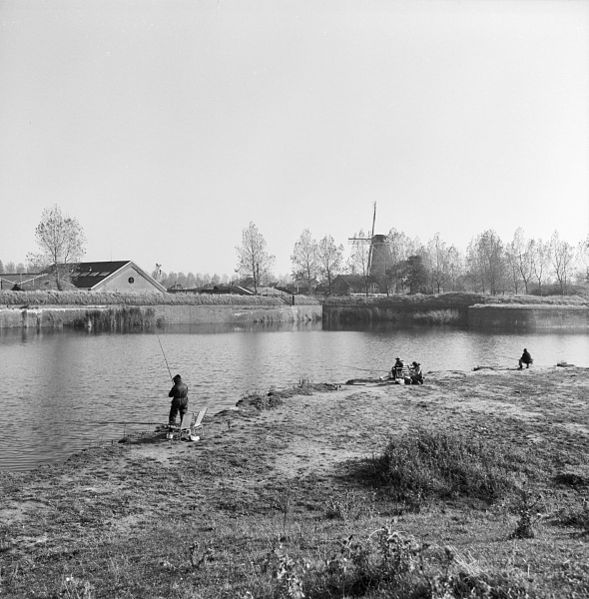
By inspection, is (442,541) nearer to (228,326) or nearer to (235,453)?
(235,453)

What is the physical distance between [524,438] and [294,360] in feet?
68.2

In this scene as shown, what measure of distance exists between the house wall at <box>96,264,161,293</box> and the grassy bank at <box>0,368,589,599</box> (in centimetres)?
6003

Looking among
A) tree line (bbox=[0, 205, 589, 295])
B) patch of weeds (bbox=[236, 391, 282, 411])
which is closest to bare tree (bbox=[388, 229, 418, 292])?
tree line (bbox=[0, 205, 589, 295])

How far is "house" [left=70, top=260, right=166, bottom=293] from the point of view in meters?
73.6

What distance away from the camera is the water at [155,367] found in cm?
1667

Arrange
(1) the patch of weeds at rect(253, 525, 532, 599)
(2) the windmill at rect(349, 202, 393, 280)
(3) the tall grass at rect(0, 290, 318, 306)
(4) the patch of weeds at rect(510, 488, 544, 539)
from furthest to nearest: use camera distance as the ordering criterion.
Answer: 1. (2) the windmill at rect(349, 202, 393, 280)
2. (3) the tall grass at rect(0, 290, 318, 306)
3. (4) the patch of weeds at rect(510, 488, 544, 539)
4. (1) the patch of weeds at rect(253, 525, 532, 599)

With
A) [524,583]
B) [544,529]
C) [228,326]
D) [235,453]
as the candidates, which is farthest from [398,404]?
[228,326]

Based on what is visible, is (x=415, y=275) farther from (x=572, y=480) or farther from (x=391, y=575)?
(x=391, y=575)

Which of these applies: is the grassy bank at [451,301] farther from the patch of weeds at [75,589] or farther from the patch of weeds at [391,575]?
the patch of weeds at [75,589]

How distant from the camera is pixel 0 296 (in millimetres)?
56250

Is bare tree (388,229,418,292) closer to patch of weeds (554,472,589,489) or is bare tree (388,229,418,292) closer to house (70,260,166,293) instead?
house (70,260,166,293)

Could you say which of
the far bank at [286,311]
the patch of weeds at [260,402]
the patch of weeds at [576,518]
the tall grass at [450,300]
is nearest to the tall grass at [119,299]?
the far bank at [286,311]

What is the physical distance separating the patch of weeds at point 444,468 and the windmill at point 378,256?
8403 cm

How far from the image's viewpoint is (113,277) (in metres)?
74.5
